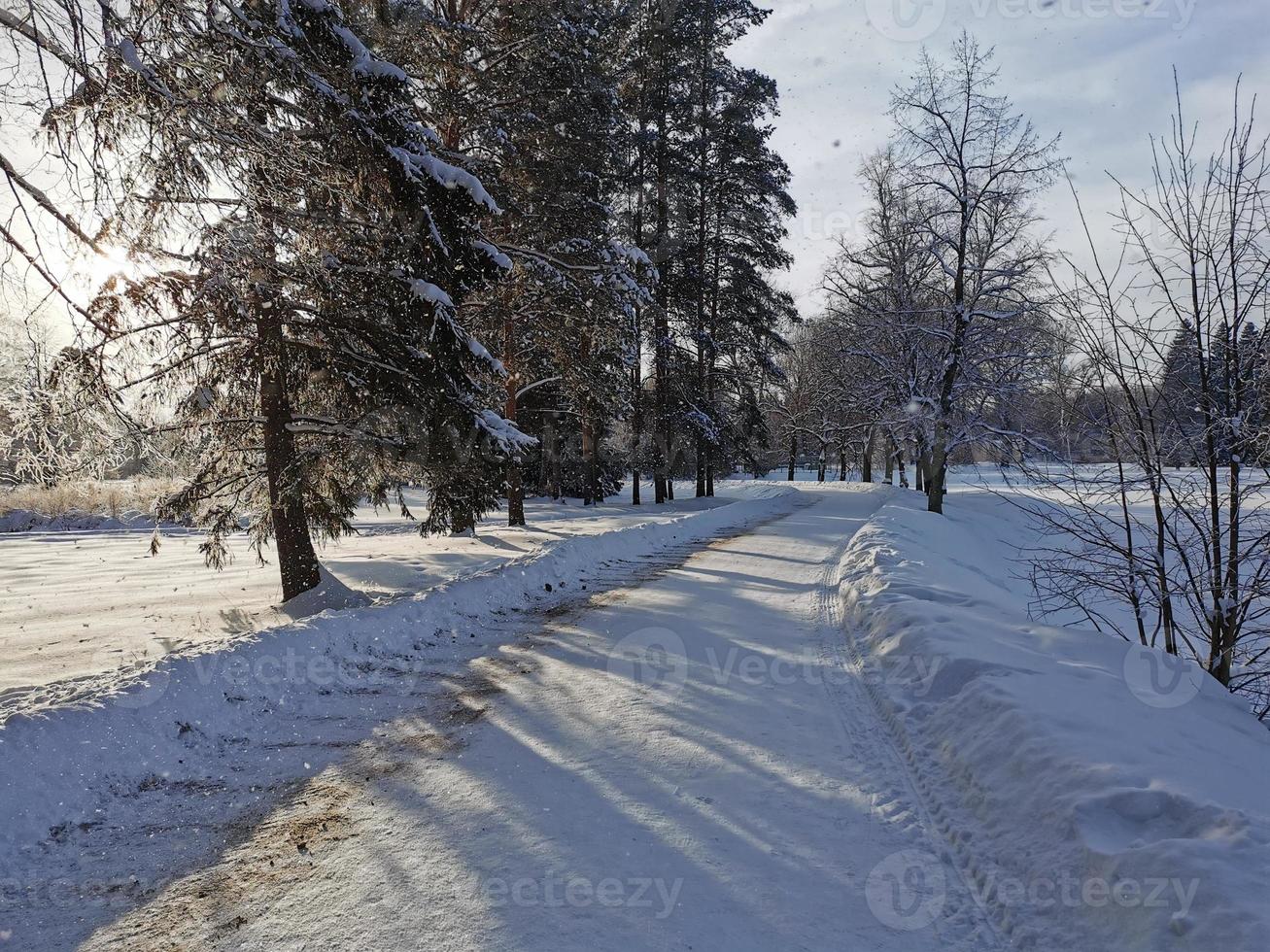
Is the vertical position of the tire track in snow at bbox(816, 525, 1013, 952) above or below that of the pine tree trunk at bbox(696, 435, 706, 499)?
below

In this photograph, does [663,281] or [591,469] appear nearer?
[663,281]

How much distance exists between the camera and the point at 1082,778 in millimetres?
3195

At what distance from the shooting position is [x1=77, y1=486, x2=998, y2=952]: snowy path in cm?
264

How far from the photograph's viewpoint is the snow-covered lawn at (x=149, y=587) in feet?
21.3

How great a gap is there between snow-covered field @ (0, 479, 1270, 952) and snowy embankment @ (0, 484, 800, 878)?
2 centimetres

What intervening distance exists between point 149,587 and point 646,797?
11.1 meters

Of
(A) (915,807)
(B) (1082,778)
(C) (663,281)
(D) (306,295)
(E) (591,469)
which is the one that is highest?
(C) (663,281)

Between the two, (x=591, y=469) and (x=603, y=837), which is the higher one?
(x=591, y=469)

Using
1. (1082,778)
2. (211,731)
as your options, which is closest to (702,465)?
(211,731)

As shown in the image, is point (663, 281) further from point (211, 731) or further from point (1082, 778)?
point (1082, 778)

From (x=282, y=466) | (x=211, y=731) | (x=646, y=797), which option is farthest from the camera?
(x=282, y=466)

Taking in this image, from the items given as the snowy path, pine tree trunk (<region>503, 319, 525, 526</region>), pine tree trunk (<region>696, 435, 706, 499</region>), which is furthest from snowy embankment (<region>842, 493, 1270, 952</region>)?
pine tree trunk (<region>696, 435, 706, 499</region>)

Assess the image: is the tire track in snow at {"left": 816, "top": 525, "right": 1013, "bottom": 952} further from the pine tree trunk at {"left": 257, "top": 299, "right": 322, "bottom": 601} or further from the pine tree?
the pine tree trunk at {"left": 257, "top": 299, "right": 322, "bottom": 601}

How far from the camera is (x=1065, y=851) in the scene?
285 centimetres
